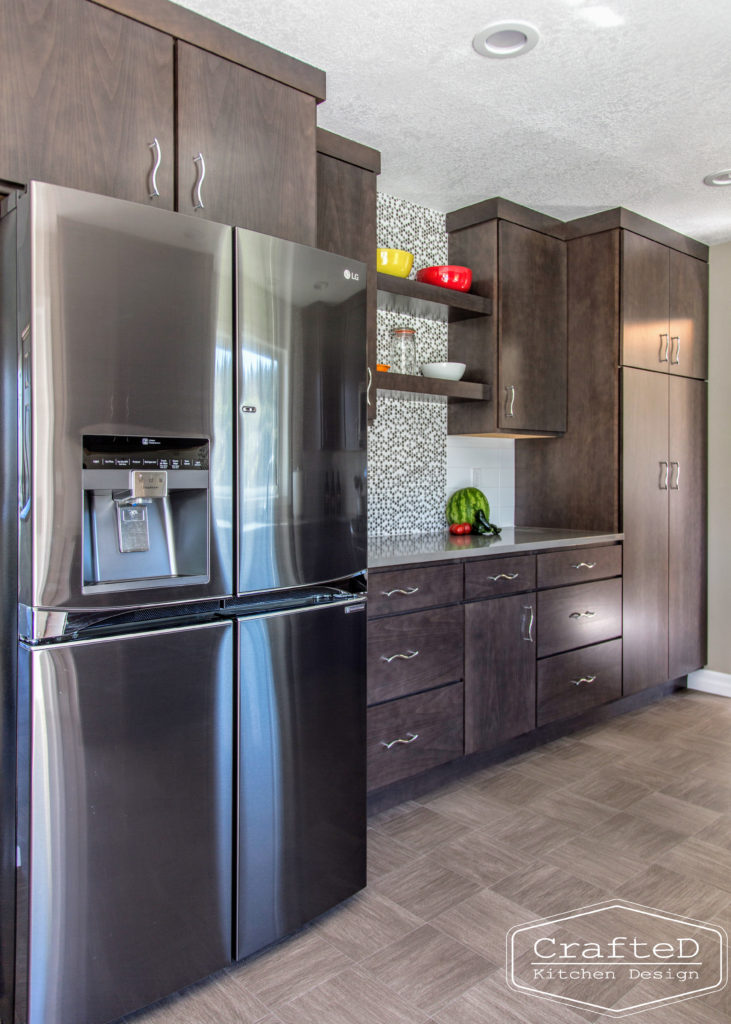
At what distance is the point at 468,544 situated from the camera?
9.73ft

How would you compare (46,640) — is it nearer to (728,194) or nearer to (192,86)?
(192,86)

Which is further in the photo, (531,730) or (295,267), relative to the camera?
(531,730)

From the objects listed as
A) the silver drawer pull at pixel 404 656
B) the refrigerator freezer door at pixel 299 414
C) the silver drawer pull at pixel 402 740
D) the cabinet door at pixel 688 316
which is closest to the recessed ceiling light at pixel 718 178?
the cabinet door at pixel 688 316

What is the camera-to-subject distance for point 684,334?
3.90 m

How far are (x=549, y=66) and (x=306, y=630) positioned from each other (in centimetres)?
186

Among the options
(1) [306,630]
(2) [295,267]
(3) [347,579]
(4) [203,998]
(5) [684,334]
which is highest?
(5) [684,334]

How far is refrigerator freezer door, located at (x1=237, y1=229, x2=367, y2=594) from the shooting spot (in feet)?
5.62

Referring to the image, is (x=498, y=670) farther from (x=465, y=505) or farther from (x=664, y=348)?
(x=664, y=348)

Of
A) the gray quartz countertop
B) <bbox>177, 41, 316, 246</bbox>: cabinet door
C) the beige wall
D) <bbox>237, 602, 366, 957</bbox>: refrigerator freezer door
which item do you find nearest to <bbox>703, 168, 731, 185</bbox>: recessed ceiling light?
the beige wall

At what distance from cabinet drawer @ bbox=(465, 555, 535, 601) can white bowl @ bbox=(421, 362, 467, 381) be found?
2.89 feet

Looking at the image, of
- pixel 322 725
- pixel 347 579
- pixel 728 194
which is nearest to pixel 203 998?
pixel 322 725

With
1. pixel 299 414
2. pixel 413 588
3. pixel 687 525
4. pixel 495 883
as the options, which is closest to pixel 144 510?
pixel 299 414

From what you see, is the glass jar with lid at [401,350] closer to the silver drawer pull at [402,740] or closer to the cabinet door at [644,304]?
the cabinet door at [644,304]

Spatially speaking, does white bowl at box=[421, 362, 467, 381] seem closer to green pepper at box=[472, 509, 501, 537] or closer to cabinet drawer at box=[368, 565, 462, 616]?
green pepper at box=[472, 509, 501, 537]
